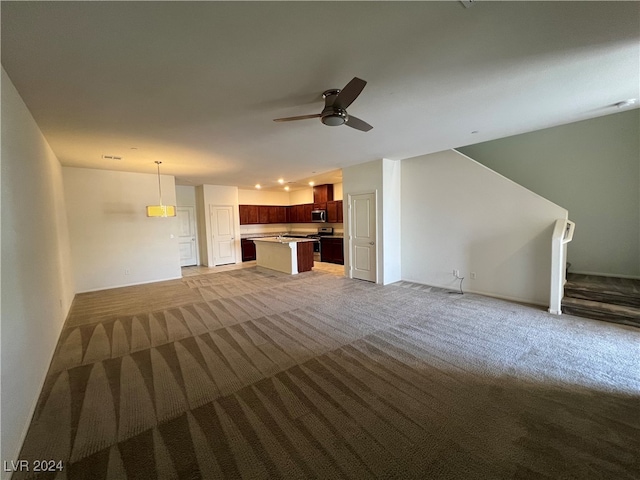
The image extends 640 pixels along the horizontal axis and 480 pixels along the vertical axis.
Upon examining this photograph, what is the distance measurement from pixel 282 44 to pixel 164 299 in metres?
5.12

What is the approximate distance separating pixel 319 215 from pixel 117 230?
19.5ft

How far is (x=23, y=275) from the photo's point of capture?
2279 millimetres

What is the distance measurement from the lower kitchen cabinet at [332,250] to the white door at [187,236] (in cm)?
462

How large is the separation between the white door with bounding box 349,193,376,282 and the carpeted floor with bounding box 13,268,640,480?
2.14 meters

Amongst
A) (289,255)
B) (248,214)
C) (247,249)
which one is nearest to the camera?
(289,255)

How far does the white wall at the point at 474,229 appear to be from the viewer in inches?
169

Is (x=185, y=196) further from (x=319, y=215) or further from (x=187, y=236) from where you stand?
(x=319, y=215)

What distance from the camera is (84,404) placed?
2158mm

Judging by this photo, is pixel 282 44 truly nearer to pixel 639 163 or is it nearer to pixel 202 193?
pixel 639 163

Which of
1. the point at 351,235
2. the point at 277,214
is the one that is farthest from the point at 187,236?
the point at 351,235

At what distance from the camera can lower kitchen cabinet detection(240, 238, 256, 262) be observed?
9.67 metres

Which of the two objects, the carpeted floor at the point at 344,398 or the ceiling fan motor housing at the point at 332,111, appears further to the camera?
the ceiling fan motor housing at the point at 332,111

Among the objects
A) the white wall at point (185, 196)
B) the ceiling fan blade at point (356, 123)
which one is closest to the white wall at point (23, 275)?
the ceiling fan blade at point (356, 123)

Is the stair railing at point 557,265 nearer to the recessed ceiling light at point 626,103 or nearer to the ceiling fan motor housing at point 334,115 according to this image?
the recessed ceiling light at point 626,103
